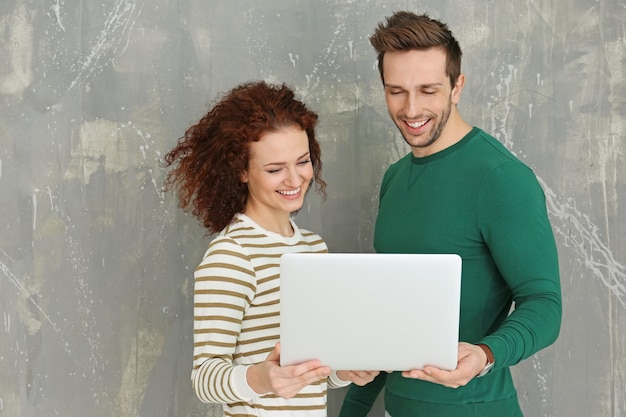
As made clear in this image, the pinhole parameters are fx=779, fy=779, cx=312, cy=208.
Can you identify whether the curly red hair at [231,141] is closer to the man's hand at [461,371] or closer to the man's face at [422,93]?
the man's face at [422,93]

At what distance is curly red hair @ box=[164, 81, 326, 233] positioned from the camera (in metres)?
1.64

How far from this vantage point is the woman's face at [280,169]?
1638mm

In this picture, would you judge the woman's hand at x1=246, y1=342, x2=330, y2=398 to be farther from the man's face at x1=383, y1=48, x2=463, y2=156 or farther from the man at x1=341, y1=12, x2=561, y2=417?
the man's face at x1=383, y1=48, x2=463, y2=156

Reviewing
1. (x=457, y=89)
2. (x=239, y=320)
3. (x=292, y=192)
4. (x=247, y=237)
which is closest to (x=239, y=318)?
(x=239, y=320)

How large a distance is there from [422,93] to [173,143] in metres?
0.79

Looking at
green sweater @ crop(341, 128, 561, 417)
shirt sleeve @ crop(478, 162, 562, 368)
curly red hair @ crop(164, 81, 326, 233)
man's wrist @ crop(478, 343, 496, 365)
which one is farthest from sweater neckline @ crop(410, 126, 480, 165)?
man's wrist @ crop(478, 343, 496, 365)

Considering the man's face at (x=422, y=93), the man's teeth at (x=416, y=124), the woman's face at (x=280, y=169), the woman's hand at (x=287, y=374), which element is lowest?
the woman's hand at (x=287, y=374)

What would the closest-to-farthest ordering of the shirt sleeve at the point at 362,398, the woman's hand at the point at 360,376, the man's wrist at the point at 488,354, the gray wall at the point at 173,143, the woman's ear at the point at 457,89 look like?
the man's wrist at the point at 488,354 → the woman's hand at the point at 360,376 → the woman's ear at the point at 457,89 → the shirt sleeve at the point at 362,398 → the gray wall at the point at 173,143

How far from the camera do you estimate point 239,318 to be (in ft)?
5.06

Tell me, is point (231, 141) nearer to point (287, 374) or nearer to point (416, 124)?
point (416, 124)

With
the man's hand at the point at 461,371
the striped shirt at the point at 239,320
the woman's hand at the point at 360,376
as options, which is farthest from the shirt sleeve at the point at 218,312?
the man's hand at the point at 461,371

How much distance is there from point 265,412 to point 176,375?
72cm

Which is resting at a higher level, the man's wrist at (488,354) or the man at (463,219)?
the man at (463,219)

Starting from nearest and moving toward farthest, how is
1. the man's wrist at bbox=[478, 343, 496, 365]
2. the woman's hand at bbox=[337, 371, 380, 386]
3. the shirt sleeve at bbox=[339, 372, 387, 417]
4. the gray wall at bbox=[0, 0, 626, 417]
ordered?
the man's wrist at bbox=[478, 343, 496, 365] < the woman's hand at bbox=[337, 371, 380, 386] < the shirt sleeve at bbox=[339, 372, 387, 417] < the gray wall at bbox=[0, 0, 626, 417]
